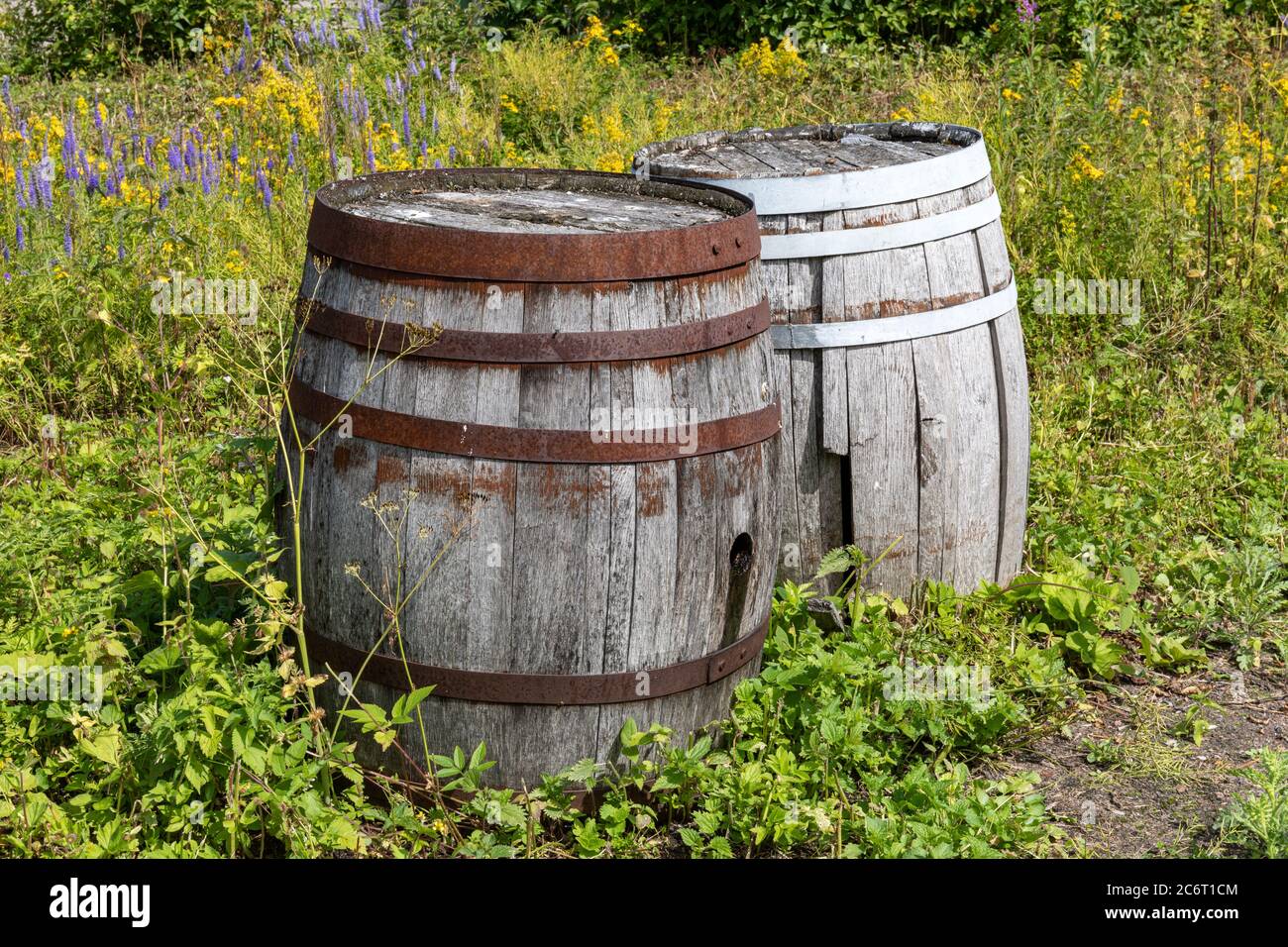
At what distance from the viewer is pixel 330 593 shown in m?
2.58

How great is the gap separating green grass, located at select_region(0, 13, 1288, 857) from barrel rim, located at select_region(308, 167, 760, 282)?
1.15 feet

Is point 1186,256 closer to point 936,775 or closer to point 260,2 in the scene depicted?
point 936,775

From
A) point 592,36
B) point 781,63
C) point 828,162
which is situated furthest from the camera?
point 592,36

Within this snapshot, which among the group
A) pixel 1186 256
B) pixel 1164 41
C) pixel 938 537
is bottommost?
pixel 938 537

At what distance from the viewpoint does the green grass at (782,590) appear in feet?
8.15

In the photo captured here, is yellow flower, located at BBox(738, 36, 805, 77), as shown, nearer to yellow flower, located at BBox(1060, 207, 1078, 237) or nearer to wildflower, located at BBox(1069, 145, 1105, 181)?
wildflower, located at BBox(1069, 145, 1105, 181)

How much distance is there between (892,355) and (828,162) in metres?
0.57

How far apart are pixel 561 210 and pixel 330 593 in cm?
91

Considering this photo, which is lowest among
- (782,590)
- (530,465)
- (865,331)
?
(782,590)

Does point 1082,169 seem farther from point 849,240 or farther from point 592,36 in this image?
point 592,36

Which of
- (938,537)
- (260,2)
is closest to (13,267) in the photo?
(938,537)

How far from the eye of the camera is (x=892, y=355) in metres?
3.10

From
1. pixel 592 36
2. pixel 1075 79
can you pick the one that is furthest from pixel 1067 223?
pixel 592 36

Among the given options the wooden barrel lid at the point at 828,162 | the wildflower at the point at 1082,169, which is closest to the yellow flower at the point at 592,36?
the wildflower at the point at 1082,169
